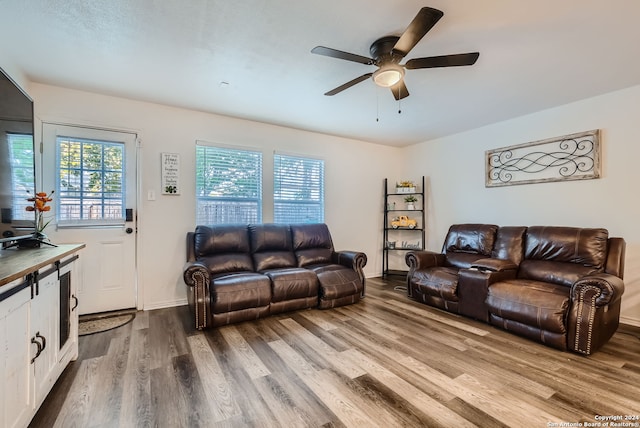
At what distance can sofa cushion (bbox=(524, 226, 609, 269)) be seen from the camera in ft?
9.21

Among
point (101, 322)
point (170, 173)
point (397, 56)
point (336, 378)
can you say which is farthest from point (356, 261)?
point (101, 322)

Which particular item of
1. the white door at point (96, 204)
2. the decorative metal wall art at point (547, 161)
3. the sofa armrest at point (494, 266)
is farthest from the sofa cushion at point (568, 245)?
the white door at point (96, 204)

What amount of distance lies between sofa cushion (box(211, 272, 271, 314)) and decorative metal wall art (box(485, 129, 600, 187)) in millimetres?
3481

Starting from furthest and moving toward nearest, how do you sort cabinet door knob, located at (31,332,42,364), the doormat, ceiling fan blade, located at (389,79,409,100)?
the doormat < ceiling fan blade, located at (389,79,409,100) < cabinet door knob, located at (31,332,42,364)

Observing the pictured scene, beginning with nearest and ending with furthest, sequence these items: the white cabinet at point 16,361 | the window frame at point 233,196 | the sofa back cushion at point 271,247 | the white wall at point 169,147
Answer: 1. the white cabinet at point 16,361
2. the white wall at point 169,147
3. the sofa back cushion at point 271,247
4. the window frame at point 233,196

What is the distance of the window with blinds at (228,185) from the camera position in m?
3.72

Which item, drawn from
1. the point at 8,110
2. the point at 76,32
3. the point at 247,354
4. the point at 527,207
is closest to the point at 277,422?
the point at 247,354

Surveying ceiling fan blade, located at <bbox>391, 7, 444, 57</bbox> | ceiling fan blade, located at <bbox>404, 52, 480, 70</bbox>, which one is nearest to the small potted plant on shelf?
ceiling fan blade, located at <bbox>404, 52, 480, 70</bbox>

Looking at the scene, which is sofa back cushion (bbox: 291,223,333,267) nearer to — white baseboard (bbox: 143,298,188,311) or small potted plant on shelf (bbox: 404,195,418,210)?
white baseboard (bbox: 143,298,188,311)

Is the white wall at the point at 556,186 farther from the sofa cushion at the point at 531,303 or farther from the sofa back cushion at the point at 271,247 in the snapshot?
the sofa back cushion at the point at 271,247

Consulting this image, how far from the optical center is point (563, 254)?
2.99 m

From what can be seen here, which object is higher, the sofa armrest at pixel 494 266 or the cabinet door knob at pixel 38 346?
the sofa armrest at pixel 494 266

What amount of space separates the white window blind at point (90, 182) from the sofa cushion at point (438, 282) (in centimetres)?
365

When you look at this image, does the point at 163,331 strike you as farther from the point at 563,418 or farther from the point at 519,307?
the point at 519,307
